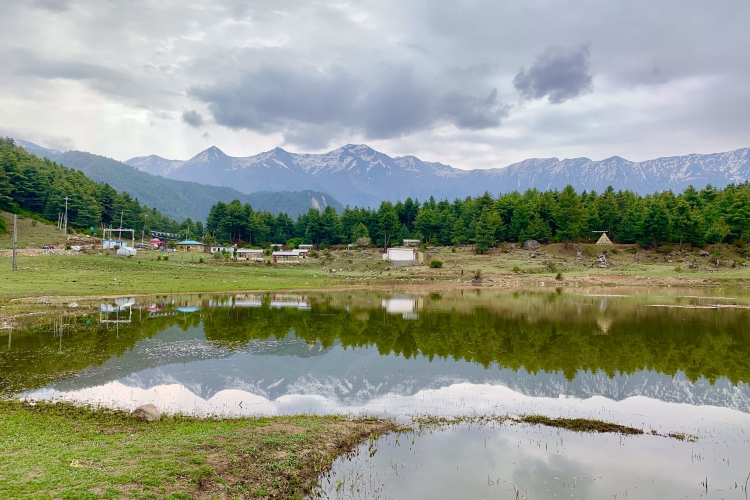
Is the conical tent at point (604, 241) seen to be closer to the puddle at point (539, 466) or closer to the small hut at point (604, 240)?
the small hut at point (604, 240)

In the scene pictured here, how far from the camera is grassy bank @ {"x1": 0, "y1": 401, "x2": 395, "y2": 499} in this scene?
9.56 meters

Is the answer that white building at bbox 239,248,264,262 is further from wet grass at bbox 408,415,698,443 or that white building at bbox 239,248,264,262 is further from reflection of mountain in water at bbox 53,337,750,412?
wet grass at bbox 408,415,698,443

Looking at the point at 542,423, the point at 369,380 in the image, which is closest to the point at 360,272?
the point at 369,380

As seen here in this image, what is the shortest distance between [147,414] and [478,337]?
21732 mm

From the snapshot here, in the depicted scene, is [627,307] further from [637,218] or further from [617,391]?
[637,218]

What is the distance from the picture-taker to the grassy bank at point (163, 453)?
31.4 ft

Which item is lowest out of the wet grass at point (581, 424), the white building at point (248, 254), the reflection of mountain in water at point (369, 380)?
the reflection of mountain in water at point (369, 380)

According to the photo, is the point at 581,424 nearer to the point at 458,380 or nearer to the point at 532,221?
the point at 458,380

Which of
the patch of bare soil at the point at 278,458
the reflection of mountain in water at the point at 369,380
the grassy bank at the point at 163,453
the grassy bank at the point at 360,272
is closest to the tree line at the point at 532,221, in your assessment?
the grassy bank at the point at 360,272

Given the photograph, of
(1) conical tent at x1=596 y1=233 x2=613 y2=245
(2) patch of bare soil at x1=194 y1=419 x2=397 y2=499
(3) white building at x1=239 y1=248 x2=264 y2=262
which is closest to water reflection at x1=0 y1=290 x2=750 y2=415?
(2) patch of bare soil at x1=194 y1=419 x2=397 y2=499

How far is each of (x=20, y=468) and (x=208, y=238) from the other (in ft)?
398

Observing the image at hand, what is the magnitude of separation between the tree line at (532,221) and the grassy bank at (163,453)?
8503 centimetres

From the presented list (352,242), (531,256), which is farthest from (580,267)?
(352,242)

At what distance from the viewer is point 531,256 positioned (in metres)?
88.6
